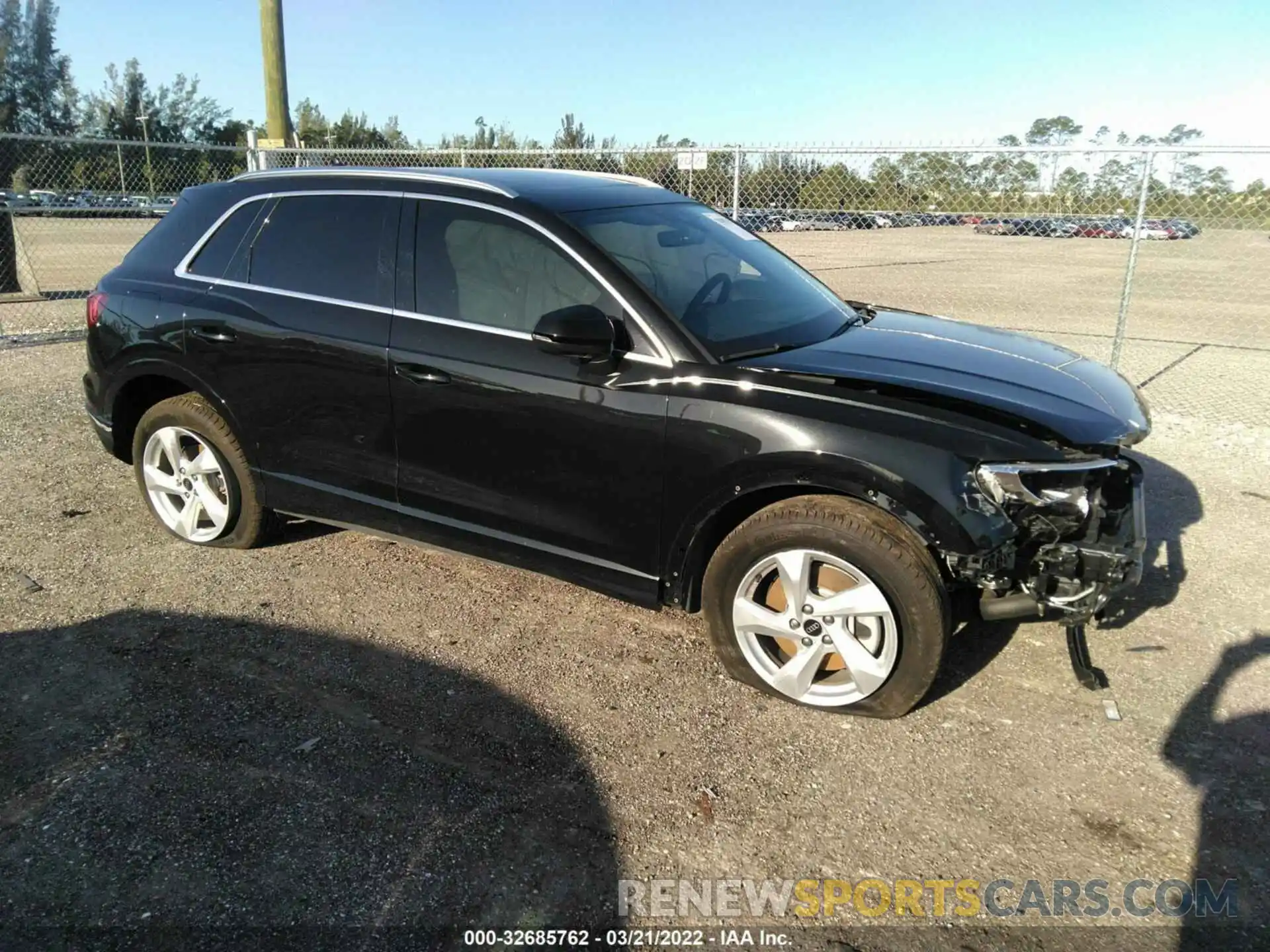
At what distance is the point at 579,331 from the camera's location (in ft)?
10.6

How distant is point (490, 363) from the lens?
3555 mm

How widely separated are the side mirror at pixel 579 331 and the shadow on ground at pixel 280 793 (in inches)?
52.7

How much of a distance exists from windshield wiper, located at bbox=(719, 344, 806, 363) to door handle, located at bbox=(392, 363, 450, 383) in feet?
3.76

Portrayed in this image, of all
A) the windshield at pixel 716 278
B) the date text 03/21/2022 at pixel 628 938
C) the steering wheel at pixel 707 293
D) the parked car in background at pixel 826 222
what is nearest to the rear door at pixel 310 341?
the windshield at pixel 716 278

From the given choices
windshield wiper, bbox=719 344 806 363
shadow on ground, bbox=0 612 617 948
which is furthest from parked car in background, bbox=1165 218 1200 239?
shadow on ground, bbox=0 612 617 948

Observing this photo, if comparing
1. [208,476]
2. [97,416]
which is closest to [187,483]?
[208,476]

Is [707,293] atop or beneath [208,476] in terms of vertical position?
atop

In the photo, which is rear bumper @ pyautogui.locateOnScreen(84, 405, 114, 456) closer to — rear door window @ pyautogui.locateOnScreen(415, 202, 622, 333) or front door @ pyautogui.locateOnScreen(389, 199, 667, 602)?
front door @ pyautogui.locateOnScreen(389, 199, 667, 602)

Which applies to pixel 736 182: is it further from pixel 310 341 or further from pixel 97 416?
pixel 97 416

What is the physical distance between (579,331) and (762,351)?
74 cm

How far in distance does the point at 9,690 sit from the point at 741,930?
9.26ft

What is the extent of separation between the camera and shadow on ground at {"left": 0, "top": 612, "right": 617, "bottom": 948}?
7.88 feet

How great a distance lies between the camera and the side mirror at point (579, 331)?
3236 millimetres

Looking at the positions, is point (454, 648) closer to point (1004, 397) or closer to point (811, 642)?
point (811, 642)
